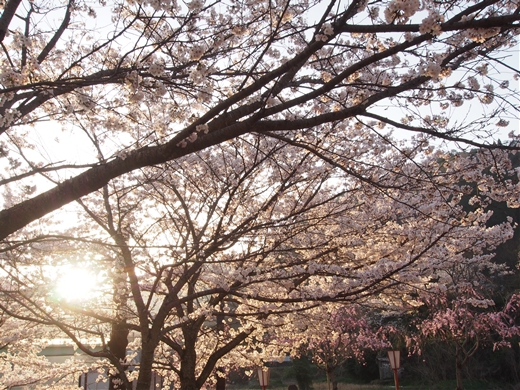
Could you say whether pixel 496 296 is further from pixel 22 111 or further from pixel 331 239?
pixel 22 111

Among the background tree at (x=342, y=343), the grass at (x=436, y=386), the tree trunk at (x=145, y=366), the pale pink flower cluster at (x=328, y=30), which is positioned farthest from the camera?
the grass at (x=436, y=386)

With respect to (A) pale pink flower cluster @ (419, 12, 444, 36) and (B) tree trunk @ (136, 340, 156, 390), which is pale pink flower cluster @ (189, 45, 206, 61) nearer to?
(A) pale pink flower cluster @ (419, 12, 444, 36)

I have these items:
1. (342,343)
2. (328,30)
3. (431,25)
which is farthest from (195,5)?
(342,343)

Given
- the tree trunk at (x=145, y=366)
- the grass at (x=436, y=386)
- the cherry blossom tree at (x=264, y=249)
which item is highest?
the cherry blossom tree at (x=264, y=249)

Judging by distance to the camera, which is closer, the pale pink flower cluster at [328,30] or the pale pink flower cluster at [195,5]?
the pale pink flower cluster at [328,30]

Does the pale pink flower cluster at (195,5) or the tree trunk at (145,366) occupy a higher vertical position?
the pale pink flower cluster at (195,5)

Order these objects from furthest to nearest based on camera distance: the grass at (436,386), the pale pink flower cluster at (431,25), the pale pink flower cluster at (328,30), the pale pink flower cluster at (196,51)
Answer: the grass at (436,386)
the pale pink flower cluster at (196,51)
the pale pink flower cluster at (328,30)
the pale pink flower cluster at (431,25)

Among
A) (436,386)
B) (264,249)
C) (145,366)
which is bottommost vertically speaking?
(436,386)

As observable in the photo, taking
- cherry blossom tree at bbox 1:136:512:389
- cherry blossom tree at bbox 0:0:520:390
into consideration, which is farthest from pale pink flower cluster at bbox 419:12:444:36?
cherry blossom tree at bbox 1:136:512:389

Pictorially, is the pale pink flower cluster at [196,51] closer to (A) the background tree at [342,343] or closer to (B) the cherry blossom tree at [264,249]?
(B) the cherry blossom tree at [264,249]

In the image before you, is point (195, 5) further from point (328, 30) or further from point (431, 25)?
point (431, 25)

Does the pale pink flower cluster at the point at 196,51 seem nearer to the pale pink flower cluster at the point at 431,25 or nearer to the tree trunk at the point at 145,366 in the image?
the pale pink flower cluster at the point at 431,25

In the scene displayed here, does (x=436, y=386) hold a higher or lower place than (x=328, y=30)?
lower

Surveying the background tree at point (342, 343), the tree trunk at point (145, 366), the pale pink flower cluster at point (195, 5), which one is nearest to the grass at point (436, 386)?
the background tree at point (342, 343)
